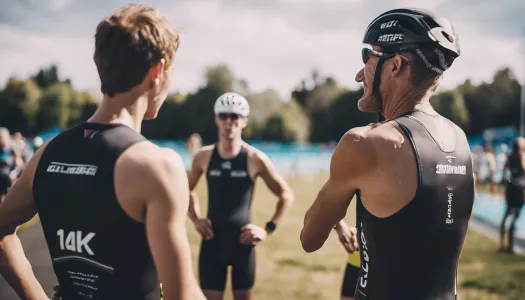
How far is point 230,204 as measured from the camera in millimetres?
5246

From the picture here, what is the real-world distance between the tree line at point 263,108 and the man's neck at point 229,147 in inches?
2027

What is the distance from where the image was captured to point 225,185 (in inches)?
208

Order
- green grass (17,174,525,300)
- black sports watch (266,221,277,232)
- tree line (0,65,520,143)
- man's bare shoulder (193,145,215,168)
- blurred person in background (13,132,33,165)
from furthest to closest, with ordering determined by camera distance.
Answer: tree line (0,65,520,143)
blurred person in background (13,132,33,165)
green grass (17,174,525,300)
man's bare shoulder (193,145,215,168)
black sports watch (266,221,277,232)

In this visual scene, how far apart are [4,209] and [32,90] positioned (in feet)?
265

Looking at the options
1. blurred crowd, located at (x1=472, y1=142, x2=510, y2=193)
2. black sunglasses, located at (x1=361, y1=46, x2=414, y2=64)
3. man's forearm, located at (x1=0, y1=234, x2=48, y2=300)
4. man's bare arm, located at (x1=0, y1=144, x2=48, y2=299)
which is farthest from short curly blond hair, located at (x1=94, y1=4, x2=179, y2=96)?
blurred crowd, located at (x1=472, y1=142, x2=510, y2=193)

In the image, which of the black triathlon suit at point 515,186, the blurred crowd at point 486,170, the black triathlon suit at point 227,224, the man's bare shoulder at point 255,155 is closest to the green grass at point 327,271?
the black triathlon suit at point 515,186

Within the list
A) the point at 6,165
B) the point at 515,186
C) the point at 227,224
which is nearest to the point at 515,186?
the point at 515,186

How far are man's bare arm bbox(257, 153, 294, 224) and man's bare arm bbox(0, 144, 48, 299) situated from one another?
11.2 feet

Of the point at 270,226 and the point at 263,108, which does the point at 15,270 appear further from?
the point at 263,108

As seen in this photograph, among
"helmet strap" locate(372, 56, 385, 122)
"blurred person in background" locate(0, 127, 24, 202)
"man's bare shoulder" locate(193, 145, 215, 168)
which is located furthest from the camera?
"blurred person in background" locate(0, 127, 24, 202)

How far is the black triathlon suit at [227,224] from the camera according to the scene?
16.3ft

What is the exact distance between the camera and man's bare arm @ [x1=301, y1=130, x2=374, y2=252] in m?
2.08

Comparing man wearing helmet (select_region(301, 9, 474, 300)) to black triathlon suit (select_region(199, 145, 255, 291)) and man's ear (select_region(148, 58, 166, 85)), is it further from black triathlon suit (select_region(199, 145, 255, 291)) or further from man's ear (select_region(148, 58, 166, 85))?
black triathlon suit (select_region(199, 145, 255, 291))

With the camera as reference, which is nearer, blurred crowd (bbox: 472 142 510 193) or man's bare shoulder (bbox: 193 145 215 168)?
man's bare shoulder (bbox: 193 145 215 168)
